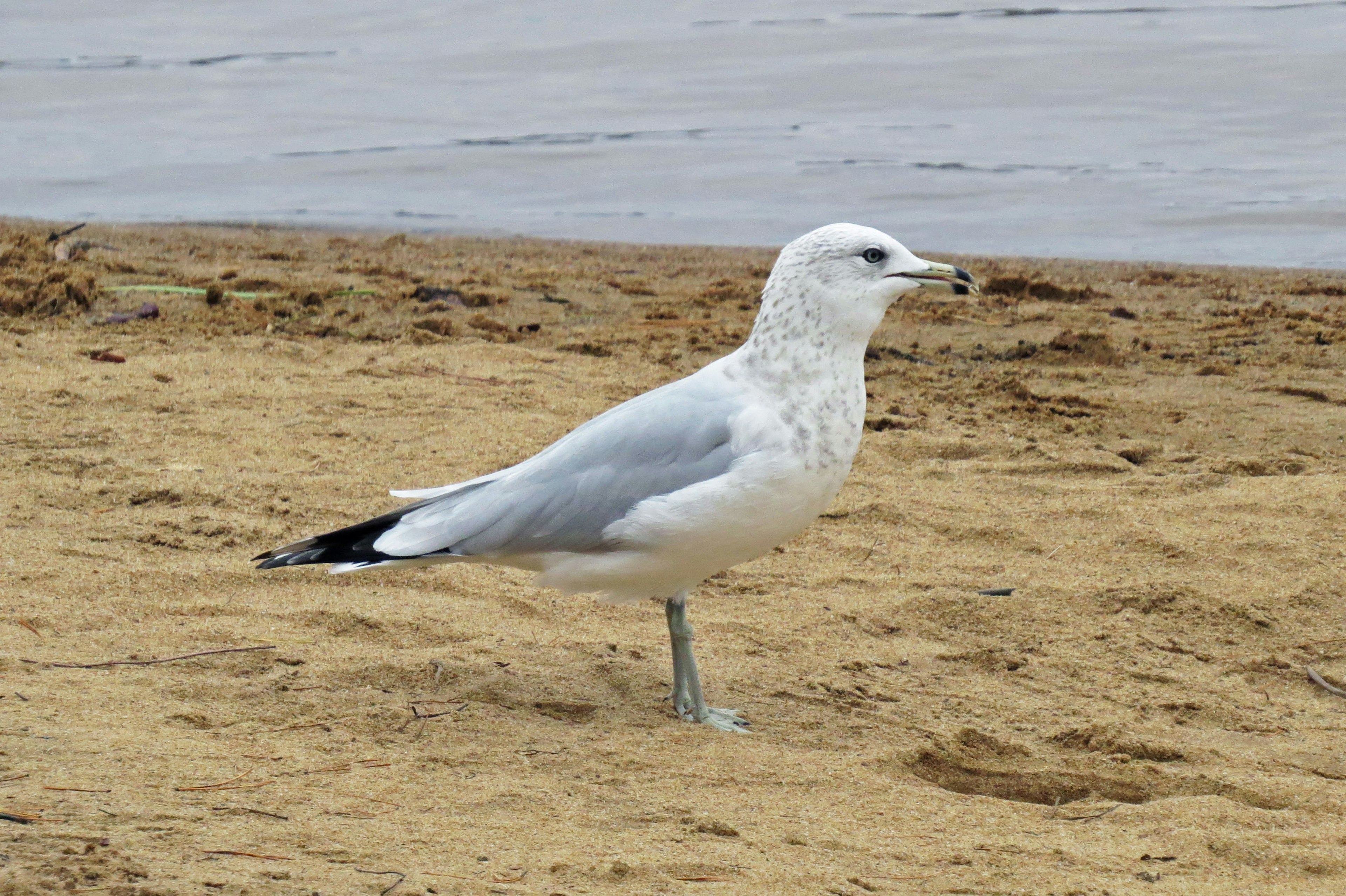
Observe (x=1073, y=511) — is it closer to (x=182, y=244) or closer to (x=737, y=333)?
(x=737, y=333)

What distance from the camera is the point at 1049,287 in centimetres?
868

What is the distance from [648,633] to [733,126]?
45.3ft

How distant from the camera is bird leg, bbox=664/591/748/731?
3.66 metres

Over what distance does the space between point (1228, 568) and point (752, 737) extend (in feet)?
6.26

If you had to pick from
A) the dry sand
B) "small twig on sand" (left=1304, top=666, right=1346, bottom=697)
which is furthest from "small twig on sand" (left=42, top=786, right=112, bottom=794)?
"small twig on sand" (left=1304, top=666, right=1346, bottom=697)

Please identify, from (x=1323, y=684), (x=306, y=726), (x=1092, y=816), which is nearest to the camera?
(x=1092, y=816)

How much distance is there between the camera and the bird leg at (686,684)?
12.0 feet

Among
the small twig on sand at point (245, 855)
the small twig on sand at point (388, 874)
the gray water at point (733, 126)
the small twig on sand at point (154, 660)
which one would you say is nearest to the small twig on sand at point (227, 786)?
the small twig on sand at point (245, 855)

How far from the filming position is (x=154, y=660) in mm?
3584

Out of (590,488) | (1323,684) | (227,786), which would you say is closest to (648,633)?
(590,488)

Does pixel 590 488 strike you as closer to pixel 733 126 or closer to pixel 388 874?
pixel 388 874

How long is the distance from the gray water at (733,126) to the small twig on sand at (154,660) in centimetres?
861

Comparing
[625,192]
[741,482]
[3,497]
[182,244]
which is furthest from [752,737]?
[625,192]

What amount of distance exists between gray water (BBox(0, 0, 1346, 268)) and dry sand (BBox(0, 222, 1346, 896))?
516cm
